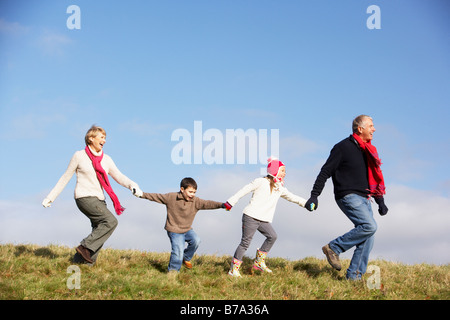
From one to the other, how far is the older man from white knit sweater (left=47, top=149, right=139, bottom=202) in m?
4.03

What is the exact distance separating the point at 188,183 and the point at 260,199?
148cm

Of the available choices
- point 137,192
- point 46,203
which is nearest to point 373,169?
point 137,192

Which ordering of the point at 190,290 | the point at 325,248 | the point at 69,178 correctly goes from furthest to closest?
the point at 69,178 < the point at 325,248 < the point at 190,290

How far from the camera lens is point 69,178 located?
969 cm

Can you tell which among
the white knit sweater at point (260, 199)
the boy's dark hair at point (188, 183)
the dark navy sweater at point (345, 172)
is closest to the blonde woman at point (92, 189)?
the boy's dark hair at point (188, 183)

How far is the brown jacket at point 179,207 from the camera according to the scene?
9281 millimetres

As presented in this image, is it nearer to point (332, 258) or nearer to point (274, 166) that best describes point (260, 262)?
point (332, 258)

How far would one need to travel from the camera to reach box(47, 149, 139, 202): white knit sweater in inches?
374

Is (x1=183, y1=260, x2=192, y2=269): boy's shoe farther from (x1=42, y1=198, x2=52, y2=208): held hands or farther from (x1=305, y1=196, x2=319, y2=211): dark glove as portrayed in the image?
(x1=42, y1=198, x2=52, y2=208): held hands

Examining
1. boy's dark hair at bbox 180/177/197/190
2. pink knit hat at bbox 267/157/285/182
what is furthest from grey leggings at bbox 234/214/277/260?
boy's dark hair at bbox 180/177/197/190

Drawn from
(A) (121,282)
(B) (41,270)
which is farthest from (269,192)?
(B) (41,270)
